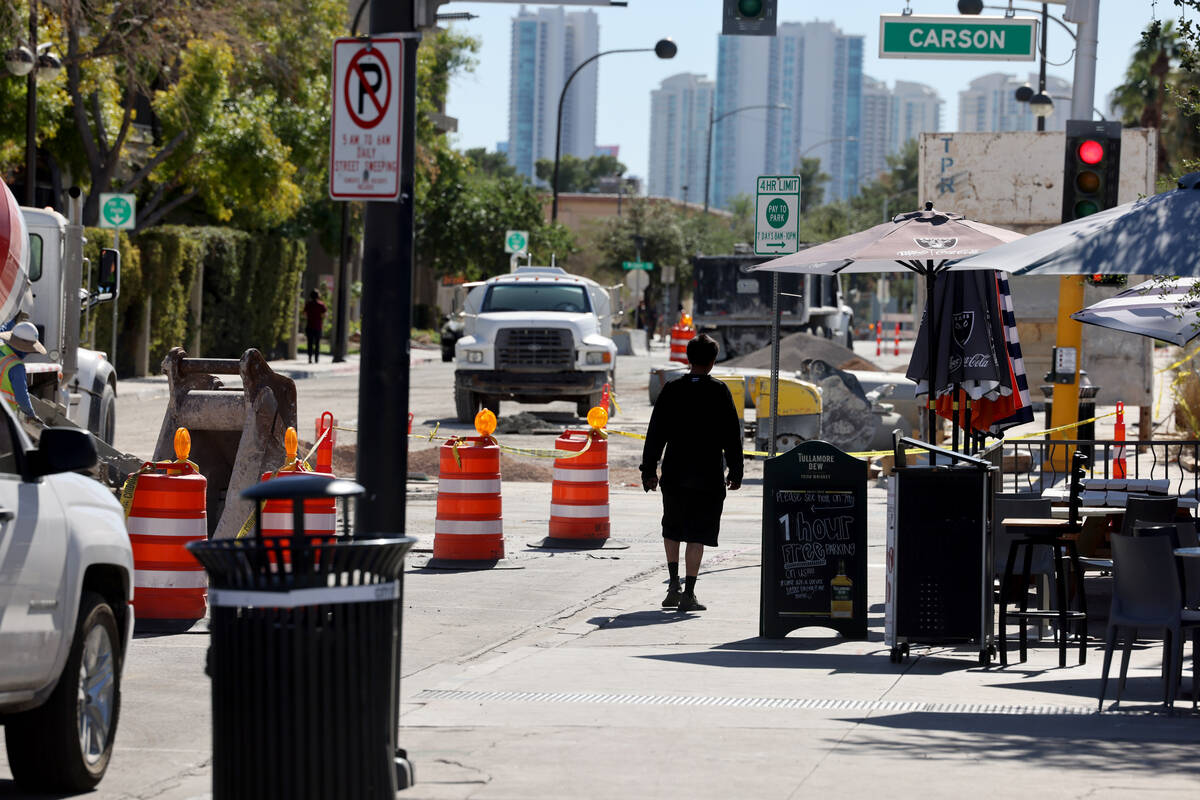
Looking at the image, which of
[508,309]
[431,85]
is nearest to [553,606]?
[508,309]

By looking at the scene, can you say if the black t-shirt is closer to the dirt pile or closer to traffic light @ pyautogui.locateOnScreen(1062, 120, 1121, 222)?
traffic light @ pyautogui.locateOnScreen(1062, 120, 1121, 222)

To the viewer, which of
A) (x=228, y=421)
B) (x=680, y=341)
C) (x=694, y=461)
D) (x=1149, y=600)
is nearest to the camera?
(x=1149, y=600)

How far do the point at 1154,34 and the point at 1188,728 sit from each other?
5585 millimetres

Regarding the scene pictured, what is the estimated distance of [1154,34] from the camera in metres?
11.6

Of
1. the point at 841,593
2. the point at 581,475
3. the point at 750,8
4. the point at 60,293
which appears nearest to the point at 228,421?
the point at 581,475

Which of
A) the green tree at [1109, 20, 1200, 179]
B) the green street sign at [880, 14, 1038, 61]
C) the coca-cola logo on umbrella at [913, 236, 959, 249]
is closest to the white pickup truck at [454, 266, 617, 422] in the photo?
the green street sign at [880, 14, 1038, 61]

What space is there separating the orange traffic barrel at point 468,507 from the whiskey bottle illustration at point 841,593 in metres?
3.63

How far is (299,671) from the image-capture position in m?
5.02

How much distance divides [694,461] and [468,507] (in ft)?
8.23

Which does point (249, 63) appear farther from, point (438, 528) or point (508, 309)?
point (438, 528)

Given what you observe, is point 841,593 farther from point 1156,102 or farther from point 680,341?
point 1156,102

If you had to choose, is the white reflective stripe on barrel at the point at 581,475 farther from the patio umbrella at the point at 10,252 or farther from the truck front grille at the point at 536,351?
the truck front grille at the point at 536,351

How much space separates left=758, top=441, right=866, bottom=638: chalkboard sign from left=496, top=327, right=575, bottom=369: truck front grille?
16.5 meters

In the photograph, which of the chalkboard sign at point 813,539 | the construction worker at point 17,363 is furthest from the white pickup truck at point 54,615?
the construction worker at point 17,363
